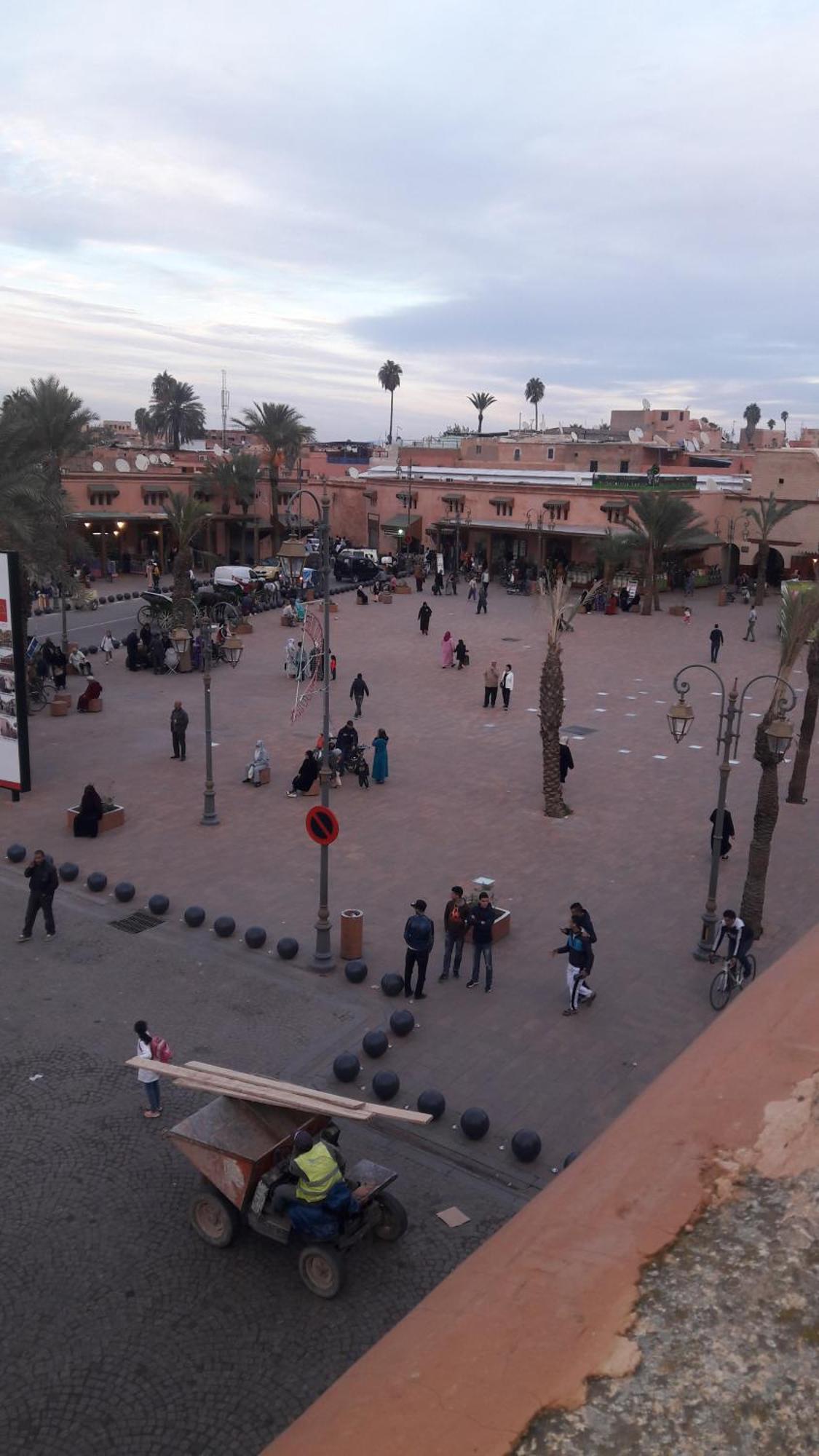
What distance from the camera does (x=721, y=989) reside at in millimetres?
Result: 12031

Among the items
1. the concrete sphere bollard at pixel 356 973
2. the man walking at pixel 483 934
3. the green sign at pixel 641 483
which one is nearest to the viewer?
the man walking at pixel 483 934

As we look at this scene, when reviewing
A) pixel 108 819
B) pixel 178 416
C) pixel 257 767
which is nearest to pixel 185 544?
pixel 257 767

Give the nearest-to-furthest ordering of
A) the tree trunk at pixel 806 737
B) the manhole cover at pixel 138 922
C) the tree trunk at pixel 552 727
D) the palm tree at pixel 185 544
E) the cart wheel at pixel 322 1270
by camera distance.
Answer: the cart wheel at pixel 322 1270, the manhole cover at pixel 138 922, the tree trunk at pixel 552 727, the tree trunk at pixel 806 737, the palm tree at pixel 185 544

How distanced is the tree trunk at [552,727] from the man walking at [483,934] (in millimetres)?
6619

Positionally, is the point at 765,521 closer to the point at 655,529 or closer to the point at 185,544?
the point at 655,529

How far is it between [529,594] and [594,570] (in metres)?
3.76

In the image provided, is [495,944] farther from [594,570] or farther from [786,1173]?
[594,570]

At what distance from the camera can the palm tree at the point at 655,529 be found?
4359 cm

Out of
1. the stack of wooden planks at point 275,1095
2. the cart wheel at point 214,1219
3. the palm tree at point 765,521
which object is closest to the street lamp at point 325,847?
the stack of wooden planks at point 275,1095

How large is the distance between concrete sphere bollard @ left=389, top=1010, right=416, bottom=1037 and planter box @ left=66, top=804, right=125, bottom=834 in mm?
8316

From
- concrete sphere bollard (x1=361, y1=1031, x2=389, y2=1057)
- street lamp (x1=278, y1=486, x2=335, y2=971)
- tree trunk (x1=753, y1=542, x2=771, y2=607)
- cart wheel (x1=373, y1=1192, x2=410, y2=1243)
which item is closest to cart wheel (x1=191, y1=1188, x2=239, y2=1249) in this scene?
cart wheel (x1=373, y1=1192, x2=410, y2=1243)

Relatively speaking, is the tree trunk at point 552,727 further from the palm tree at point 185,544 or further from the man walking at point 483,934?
the palm tree at point 185,544

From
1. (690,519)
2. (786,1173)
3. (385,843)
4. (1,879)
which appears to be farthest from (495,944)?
(690,519)

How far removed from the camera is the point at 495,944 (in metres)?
13.9
